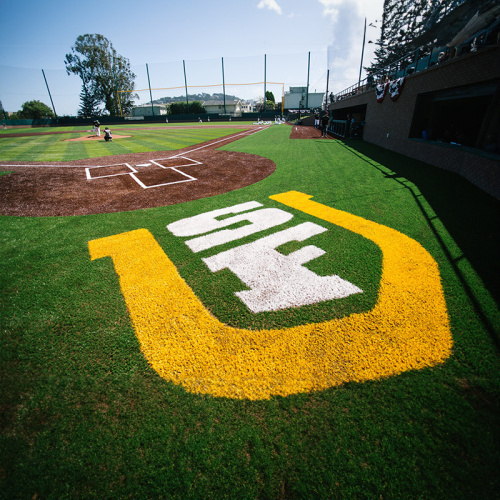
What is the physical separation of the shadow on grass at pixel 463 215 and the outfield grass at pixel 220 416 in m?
0.09

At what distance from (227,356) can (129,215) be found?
4.81 metres

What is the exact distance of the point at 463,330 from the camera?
2.86m

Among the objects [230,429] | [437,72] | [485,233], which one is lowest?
[230,429]

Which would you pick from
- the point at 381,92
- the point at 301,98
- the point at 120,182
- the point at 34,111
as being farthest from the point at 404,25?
the point at 34,111

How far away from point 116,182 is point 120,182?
6.0 inches

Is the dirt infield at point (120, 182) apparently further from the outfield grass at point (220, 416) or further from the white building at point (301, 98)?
the white building at point (301, 98)

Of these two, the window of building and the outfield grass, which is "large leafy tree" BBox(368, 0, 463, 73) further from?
the outfield grass

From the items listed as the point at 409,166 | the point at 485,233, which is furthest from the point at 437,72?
the point at 485,233

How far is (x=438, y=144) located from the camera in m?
9.88

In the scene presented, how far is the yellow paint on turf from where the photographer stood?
2383 mm

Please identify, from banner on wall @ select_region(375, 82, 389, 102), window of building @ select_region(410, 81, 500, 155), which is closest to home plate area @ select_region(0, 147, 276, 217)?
window of building @ select_region(410, 81, 500, 155)

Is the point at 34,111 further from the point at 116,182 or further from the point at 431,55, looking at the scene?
the point at 431,55

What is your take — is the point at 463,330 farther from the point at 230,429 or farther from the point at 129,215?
the point at 129,215

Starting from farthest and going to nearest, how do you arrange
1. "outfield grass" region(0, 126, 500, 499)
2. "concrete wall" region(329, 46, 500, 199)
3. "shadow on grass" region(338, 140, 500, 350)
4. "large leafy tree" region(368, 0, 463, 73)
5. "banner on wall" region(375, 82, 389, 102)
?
"large leafy tree" region(368, 0, 463, 73)
"banner on wall" region(375, 82, 389, 102)
"concrete wall" region(329, 46, 500, 199)
"shadow on grass" region(338, 140, 500, 350)
"outfield grass" region(0, 126, 500, 499)
